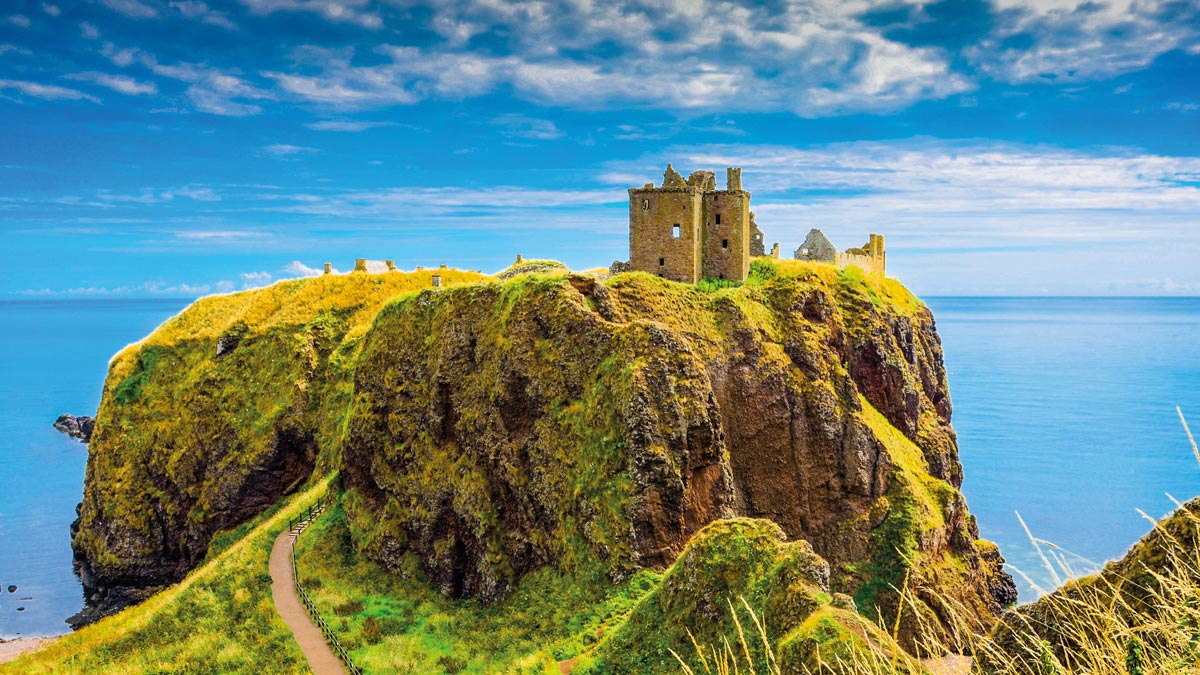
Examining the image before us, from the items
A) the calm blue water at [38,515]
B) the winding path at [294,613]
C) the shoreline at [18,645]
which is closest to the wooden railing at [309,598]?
the winding path at [294,613]

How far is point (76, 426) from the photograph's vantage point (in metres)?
137

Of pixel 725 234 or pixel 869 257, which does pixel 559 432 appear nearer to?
pixel 725 234

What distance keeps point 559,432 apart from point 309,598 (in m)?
15.4

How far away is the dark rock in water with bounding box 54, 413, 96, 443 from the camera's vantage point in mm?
133000

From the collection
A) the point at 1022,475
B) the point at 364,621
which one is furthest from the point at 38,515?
the point at 1022,475

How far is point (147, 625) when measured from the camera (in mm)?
46094

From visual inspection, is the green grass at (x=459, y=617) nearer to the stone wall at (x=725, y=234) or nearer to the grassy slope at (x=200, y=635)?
the grassy slope at (x=200, y=635)

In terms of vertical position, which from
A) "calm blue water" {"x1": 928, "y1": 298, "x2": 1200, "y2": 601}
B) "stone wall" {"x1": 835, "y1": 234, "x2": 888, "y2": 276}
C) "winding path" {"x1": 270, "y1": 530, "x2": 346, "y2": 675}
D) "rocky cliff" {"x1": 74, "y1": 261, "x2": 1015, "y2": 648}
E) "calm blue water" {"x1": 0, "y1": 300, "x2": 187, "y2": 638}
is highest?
"stone wall" {"x1": 835, "y1": 234, "x2": 888, "y2": 276}

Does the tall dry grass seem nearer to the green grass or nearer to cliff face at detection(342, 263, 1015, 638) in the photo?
the green grass

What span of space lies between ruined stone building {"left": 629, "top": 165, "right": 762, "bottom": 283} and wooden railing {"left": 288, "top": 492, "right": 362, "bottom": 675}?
25.4m

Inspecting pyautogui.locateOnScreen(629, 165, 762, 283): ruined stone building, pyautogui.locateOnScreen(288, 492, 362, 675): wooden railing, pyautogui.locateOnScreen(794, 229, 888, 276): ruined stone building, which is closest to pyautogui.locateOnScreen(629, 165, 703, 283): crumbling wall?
pyautogui.locateOnScreen(629, 165, 762, 283): ruined stone building

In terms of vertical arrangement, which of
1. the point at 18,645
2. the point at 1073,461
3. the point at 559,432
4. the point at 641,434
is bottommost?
the point at 1073,461

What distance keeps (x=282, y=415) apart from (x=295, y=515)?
11.3m

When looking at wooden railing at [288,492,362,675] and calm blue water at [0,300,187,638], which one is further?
calm blue water at [0,300,187,638]
